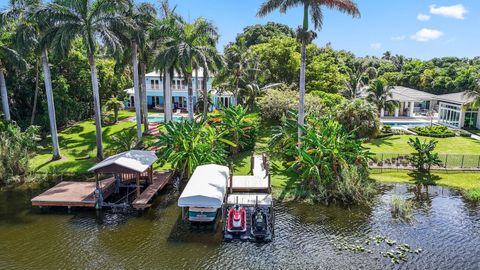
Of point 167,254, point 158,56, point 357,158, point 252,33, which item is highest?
point 252,33

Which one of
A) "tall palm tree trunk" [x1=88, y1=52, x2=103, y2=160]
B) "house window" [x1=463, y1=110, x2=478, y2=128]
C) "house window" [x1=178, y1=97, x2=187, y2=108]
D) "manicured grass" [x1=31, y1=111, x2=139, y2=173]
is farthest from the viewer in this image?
"house window" [x1=178, y1=97, x2=187, y2=108]

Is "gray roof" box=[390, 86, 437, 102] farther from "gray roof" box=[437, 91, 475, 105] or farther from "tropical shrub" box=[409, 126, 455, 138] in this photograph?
"tropical shrub" box=[409, 126, 455, 138]

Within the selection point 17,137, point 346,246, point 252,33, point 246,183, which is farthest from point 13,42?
point 252,33

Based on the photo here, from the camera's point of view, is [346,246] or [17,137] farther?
[17,137]

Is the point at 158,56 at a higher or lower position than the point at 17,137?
higher

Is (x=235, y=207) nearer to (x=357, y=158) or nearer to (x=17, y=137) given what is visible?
(x=357, y=158)

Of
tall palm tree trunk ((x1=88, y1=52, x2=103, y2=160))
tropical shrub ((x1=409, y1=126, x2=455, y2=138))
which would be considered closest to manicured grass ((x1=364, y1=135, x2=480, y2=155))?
tropical shrub ((x1=409, y1=126, x2=455, y2=138))

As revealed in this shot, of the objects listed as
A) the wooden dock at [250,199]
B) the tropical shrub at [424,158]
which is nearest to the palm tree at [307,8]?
the wooden dock at [250,199]
